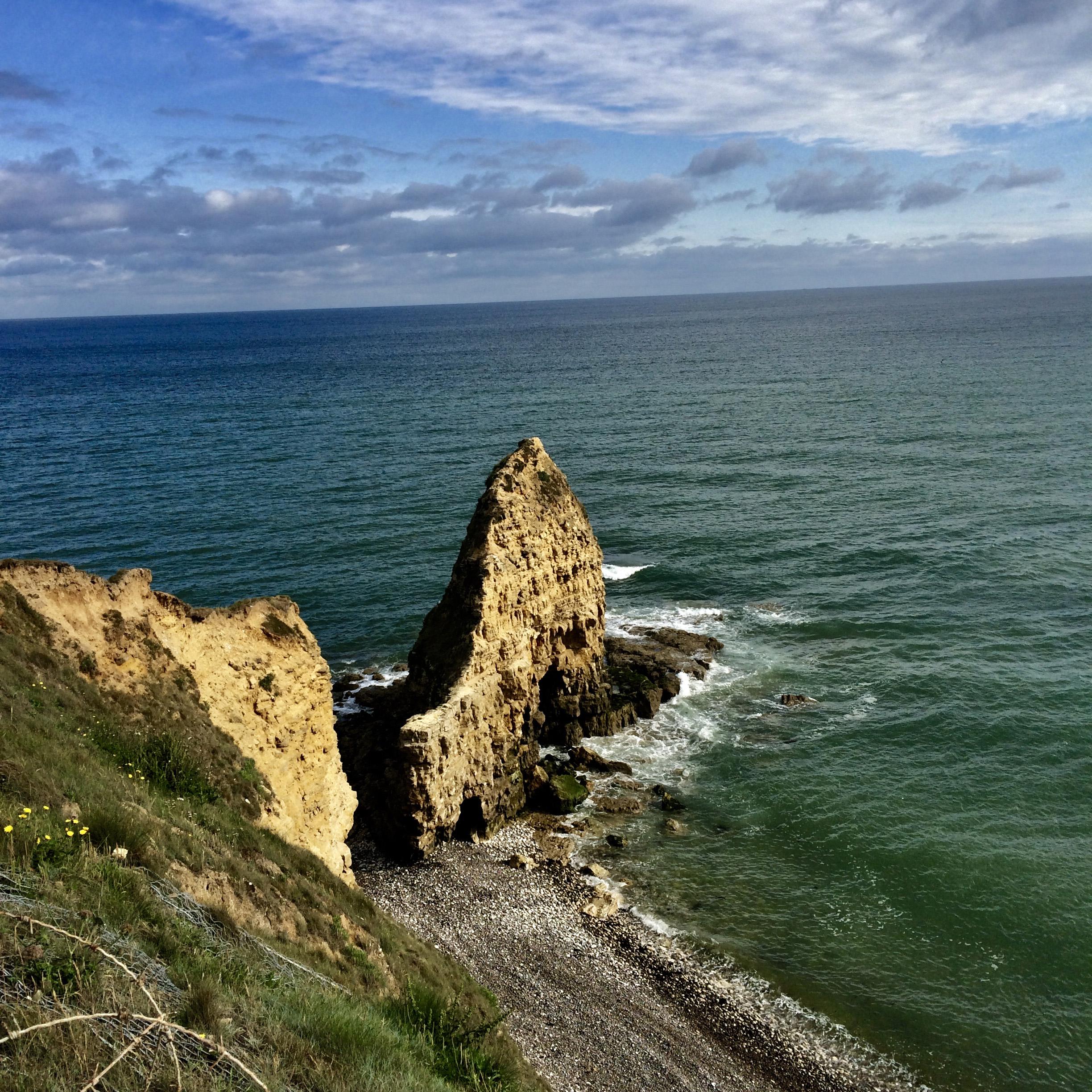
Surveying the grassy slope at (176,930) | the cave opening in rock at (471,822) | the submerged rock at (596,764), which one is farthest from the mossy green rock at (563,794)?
the grassy slope at (176,930)

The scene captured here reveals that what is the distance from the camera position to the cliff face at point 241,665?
21734 millimetres

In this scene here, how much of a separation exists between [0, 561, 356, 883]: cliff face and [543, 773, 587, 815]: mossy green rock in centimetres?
1011

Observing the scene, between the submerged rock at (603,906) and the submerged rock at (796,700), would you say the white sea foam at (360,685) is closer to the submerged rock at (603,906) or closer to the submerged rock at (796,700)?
the submerged rock at (603,906)

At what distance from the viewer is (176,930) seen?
12000mm

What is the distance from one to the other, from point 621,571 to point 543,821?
28.6 metres

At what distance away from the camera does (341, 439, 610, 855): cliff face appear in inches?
1252

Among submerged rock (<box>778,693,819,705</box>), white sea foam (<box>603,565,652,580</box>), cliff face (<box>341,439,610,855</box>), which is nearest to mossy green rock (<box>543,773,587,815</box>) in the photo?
cliff face (<box>341,439,610,855</box>)

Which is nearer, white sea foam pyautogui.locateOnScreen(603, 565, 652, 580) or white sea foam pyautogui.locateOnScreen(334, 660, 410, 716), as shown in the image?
white sea foam pyautogui.locateOnScreen(334, 660, 410, 716)

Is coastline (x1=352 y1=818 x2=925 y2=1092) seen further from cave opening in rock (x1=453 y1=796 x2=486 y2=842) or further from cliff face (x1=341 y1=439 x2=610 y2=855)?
cliff face (x1=341 y1=439 x2=610 y2=855)

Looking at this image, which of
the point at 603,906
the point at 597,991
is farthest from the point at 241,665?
the point at 603,906

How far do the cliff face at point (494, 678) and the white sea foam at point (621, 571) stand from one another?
1734 cm

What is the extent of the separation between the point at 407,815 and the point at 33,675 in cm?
1561

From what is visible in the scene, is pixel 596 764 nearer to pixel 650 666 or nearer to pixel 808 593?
pixel 650 666

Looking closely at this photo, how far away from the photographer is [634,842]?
3400 centimetres
